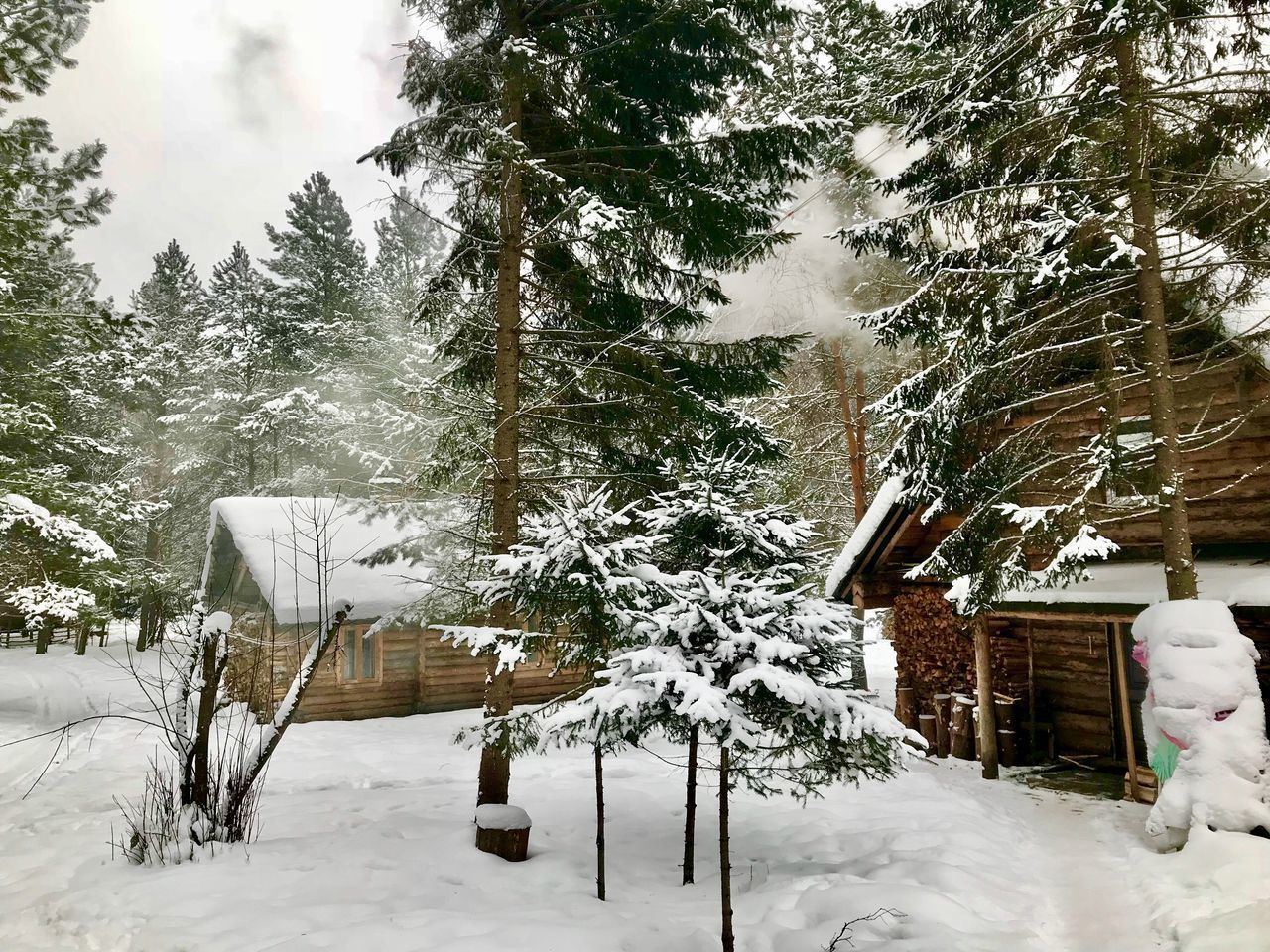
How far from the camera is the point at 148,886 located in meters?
5.62

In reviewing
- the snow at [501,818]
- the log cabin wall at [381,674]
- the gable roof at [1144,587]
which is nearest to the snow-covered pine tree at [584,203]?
the snow at [501,818]

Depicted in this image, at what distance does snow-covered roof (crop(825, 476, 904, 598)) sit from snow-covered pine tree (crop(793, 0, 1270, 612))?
6.35 ft

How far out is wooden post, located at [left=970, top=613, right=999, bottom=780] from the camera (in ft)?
34.2

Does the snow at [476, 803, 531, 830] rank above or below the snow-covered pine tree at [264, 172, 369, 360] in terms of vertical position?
below

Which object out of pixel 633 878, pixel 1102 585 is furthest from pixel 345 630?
pixel 1102 585

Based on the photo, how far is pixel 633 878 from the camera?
6.71 m

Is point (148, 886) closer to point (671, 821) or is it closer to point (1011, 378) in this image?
point (671, 821)

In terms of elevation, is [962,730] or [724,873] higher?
[724,873]

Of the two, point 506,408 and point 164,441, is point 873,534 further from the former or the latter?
point 164,441

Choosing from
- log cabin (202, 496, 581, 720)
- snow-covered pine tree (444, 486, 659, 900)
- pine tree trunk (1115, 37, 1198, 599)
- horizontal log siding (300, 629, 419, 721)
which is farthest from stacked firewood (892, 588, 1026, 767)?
horizontal log siding (300, 629, 419, 721)

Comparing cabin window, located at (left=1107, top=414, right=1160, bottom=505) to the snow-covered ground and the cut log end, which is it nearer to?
the snow-covered ground

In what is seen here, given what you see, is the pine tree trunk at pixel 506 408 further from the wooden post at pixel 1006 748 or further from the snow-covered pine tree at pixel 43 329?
the wooden post at pixel 1006 748

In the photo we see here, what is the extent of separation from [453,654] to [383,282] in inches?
898

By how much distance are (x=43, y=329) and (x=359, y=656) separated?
8385 millimetres
